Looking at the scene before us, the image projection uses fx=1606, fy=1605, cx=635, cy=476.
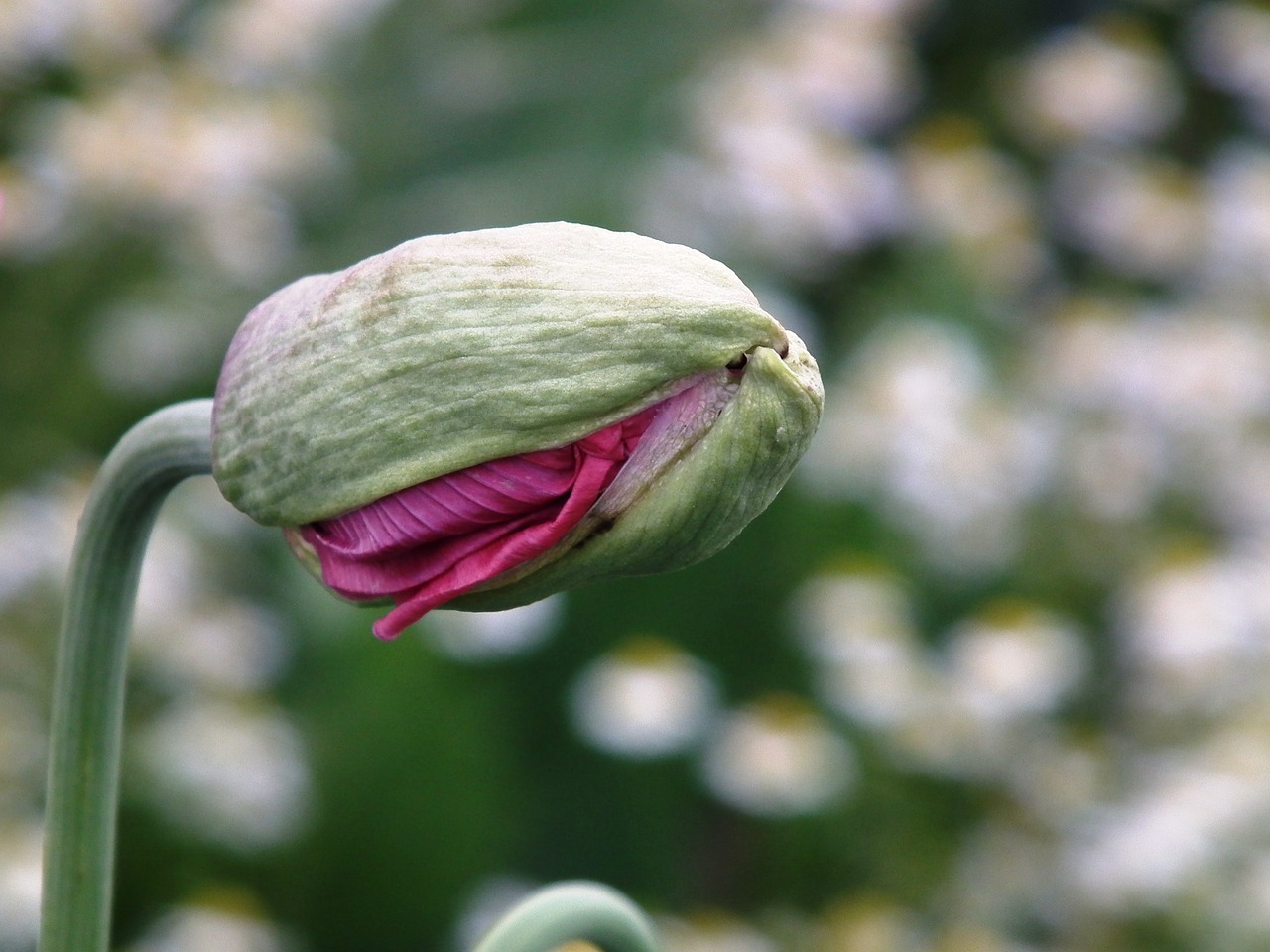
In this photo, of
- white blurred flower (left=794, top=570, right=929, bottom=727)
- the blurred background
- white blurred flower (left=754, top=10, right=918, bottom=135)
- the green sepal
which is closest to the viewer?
the green sepal

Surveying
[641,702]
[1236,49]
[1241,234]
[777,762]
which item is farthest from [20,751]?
[1236,49]

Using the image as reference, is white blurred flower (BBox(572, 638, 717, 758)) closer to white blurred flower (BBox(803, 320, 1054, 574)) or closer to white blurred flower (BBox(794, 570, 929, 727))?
white blurred flower (BBox(794, 570, 929, 727))

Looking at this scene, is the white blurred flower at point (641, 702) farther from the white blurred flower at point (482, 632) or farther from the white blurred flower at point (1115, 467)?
the white blurred flower at point (1115, 467)

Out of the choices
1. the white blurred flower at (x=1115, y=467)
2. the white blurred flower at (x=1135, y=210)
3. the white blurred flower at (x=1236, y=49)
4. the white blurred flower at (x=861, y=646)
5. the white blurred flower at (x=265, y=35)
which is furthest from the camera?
the white blurred flower at (x=1236, y=49)

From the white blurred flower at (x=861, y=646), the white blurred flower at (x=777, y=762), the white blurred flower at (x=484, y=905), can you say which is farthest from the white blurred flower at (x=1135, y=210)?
the white blurred flower at (x=484, y=905)

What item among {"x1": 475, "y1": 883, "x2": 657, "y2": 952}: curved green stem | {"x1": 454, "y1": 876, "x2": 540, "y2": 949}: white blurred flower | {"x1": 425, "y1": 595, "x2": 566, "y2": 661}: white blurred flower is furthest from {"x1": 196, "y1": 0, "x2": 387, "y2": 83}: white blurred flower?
{"x1": 475, "y1": 883, "x2": 657, "y2": 952}: curved green stem

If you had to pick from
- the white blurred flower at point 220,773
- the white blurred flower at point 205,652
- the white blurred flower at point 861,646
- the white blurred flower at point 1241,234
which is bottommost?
the white blurred flower at point 220,773
